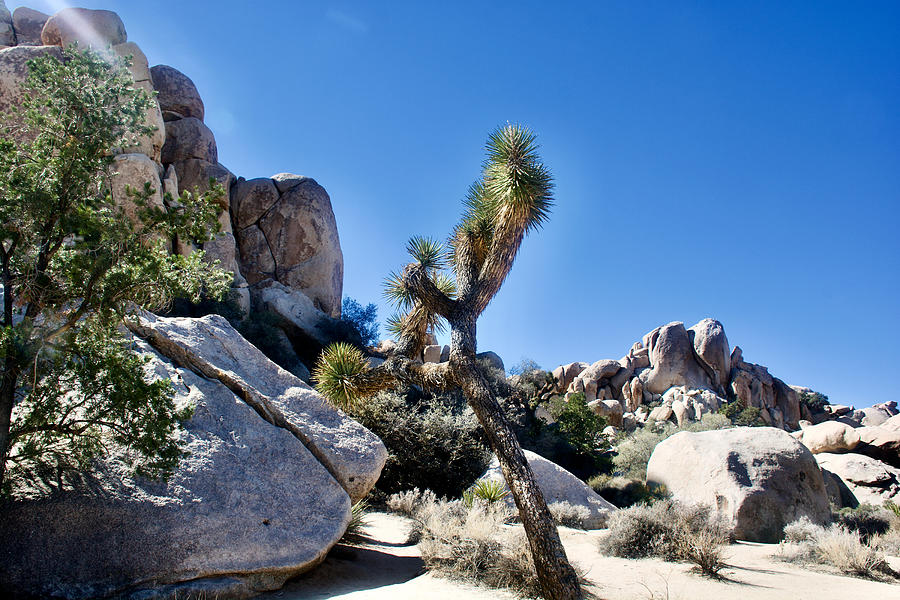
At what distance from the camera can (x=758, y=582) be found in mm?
7129

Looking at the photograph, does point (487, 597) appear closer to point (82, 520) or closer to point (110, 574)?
point (110, 574)

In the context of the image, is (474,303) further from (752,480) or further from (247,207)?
(247,207)

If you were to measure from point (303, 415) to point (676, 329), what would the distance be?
38914 millimetres

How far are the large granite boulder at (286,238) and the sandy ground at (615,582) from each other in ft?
66.3

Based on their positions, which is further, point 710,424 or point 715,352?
point 715,352

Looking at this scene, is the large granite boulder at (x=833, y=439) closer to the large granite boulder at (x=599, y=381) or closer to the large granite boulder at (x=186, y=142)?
the large granite boulder at (x=599, y=381)

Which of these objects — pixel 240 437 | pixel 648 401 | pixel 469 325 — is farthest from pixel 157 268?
pixel 648 401

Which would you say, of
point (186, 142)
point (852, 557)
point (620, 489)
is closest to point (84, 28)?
point (186, 142)

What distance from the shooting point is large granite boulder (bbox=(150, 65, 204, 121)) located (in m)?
26.5

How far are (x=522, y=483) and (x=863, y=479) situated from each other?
51.0ft

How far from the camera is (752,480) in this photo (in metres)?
11.7

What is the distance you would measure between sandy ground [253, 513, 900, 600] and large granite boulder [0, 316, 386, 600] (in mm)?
617

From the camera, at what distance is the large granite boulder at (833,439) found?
19688 mm

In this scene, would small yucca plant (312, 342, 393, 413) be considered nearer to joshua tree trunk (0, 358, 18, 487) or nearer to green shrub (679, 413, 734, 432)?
joshua tree trunk (0, 358, 18, 487)
